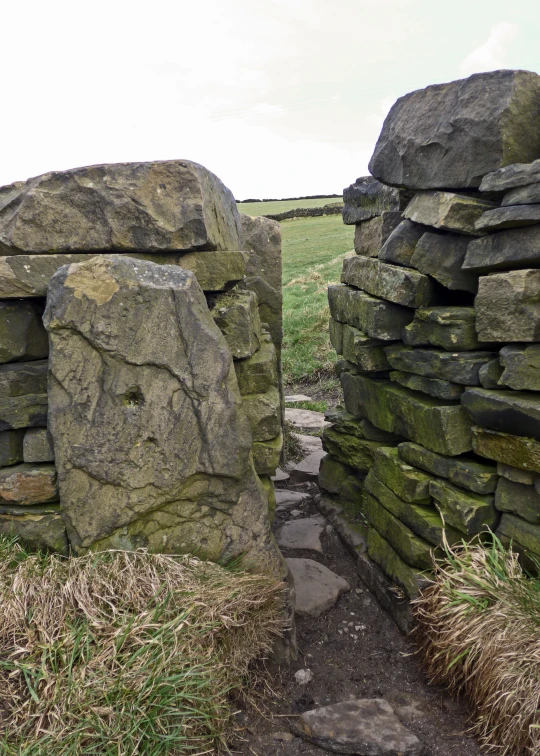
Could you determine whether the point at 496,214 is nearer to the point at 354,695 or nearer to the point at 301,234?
the point at 354,695

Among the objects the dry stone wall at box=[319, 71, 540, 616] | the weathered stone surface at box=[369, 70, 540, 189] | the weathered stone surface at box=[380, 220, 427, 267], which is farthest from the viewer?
the weathered stone surface at box=[380, 220, 427, 267]

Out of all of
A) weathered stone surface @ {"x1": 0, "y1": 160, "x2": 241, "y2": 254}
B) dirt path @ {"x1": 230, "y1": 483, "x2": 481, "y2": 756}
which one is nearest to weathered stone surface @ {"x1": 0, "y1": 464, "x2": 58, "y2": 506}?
weathered stone surface @ {"x1": 0, "y1": 160, "x2": 241, "y2": 254}

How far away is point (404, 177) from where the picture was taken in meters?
4.55

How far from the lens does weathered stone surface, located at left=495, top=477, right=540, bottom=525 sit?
3885 millimetres

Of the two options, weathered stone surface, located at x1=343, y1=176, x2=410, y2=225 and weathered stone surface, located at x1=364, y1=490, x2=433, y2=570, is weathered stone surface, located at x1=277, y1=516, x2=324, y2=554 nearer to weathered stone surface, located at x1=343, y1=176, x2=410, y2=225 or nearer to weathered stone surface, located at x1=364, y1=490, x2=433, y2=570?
weathered stone surface, located at x1=364, y1=490, x2=433, y2=570

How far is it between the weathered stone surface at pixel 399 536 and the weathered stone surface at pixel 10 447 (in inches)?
113

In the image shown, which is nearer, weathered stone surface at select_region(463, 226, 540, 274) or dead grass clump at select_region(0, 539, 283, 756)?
dead grass clump at select_region(0, 539, 283, 756)

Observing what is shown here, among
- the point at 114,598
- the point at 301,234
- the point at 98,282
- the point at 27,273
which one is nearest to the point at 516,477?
the point at 114,598

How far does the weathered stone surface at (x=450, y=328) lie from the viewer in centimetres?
414

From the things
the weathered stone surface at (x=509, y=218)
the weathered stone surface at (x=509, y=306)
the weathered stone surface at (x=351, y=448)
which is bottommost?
the weathered stone surface at (x=351, y=448)

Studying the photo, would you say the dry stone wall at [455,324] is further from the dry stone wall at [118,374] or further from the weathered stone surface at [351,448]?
the dry stone wall at [118,374]

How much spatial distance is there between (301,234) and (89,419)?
29.6 meters

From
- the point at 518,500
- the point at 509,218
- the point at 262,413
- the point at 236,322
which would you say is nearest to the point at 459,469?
the point at 518,500

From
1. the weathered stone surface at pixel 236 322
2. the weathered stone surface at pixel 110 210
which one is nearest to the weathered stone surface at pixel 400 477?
the weathered stone surface at pixel 236 322
